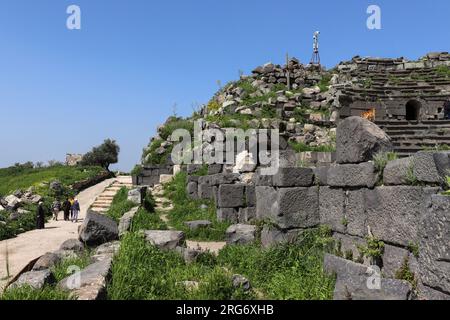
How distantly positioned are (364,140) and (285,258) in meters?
2.61

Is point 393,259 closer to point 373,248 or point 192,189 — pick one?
point 373,248

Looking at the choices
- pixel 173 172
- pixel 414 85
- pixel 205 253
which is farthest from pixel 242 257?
pixel 414 85

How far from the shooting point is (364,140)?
23.5 feet

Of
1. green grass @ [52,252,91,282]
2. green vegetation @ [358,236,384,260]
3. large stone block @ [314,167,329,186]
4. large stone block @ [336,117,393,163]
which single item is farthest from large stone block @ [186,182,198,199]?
green vegetation @ [358,236,384,260]

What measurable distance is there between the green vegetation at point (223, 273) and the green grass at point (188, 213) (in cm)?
339

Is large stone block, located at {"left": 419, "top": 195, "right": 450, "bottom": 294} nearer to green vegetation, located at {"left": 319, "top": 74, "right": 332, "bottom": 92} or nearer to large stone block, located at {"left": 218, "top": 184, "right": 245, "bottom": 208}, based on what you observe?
large stone block, located at {"left": 218, "top": 184, "right": 245, "bottom": 208}

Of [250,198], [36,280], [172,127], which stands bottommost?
[36,280]

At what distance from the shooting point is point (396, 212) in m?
6.11

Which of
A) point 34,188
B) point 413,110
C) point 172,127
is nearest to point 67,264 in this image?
point 172,127

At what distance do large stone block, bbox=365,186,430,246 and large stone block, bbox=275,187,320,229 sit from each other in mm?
1920

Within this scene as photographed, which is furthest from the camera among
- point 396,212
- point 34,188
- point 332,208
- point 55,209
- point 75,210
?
point 34,188

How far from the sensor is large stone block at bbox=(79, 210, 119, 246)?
10562 mm

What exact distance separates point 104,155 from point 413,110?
3463 centimetres
